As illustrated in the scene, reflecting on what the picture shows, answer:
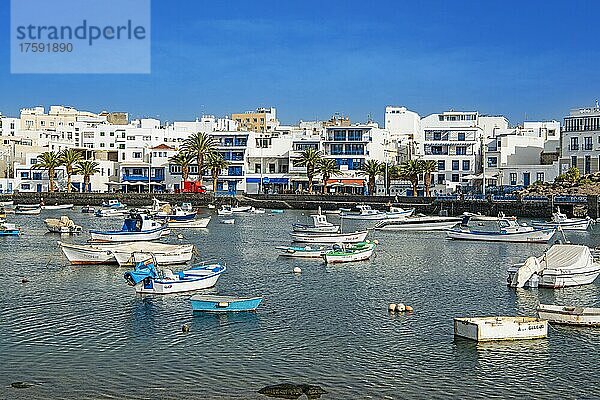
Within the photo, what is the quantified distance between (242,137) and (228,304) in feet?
308

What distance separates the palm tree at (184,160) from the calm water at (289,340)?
74538mm

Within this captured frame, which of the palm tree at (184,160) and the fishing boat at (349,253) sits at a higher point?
the palm tree at (184,160)

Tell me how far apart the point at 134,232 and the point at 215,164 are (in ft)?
198

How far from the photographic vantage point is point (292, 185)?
122250mm

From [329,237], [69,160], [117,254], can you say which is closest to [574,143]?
[329,237]

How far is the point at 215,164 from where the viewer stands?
119m

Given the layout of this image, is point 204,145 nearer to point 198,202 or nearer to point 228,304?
point 198,202

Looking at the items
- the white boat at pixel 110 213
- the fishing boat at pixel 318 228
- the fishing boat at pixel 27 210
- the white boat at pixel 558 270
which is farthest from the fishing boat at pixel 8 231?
the white boat at pixel 558 270

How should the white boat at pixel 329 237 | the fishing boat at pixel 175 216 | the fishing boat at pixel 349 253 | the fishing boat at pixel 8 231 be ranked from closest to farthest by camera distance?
1. the fishing boat at pixel 349 253
2. the white boat at pixel 329 237
3. the fishing boat at pixel 8 231
4. the fishing boat at pixel 175 216

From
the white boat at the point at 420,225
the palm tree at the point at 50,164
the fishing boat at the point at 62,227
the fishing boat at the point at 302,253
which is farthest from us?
the palm tree at the point at 50,164

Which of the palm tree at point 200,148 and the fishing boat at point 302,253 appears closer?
the fishing boat at point 302,253

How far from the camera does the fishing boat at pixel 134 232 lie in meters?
57.6

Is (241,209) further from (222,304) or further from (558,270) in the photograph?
(222,304)

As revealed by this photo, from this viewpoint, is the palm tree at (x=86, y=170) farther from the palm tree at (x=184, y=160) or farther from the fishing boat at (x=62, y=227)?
the fishing boat at (x=62, y=227)
